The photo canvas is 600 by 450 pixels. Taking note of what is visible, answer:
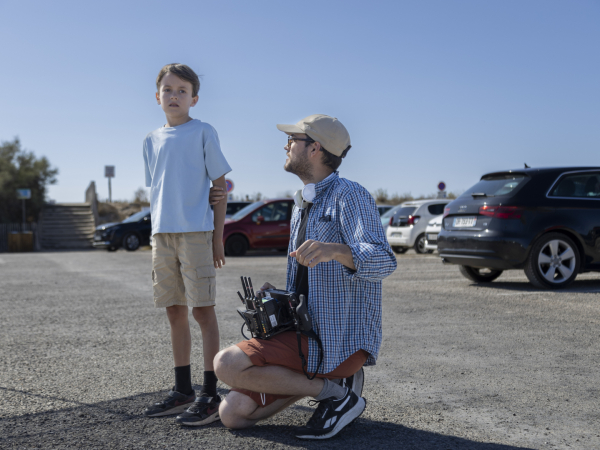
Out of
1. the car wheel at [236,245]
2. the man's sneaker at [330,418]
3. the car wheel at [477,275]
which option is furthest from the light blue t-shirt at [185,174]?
the car wheel at [236,245]

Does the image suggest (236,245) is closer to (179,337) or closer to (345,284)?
(179,337)

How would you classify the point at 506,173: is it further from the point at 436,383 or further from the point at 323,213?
the point at 323,213

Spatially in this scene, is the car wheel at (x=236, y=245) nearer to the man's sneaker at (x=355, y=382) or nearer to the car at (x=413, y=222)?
the car at (x=413, y=222)

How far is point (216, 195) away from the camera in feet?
11.9

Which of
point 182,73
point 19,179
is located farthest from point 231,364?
point 19,179

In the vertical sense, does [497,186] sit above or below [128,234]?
above

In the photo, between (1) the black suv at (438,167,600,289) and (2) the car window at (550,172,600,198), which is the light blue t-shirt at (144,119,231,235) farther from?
(2) the car window at (550,172,600,198)

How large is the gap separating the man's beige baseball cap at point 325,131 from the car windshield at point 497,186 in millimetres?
5954

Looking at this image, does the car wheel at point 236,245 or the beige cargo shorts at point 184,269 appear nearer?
the beige cargo shorts at point 184,269

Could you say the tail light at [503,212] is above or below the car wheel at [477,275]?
above

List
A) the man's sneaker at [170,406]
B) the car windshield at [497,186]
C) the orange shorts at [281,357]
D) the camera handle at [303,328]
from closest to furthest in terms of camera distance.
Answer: the camera handle at [303,328], the orange shorts at [281,357], the man's sneaker at [170,406], the car windshield at [497,186]

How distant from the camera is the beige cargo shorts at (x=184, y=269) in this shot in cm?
347

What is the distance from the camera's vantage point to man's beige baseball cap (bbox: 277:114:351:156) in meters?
3.21

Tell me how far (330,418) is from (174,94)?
76.2 inches
